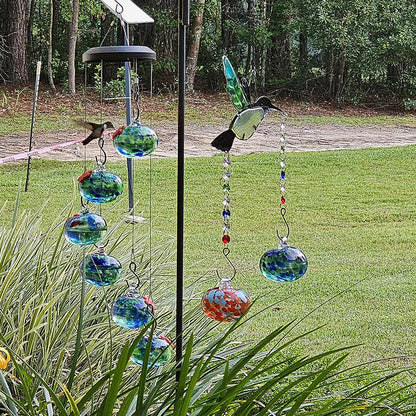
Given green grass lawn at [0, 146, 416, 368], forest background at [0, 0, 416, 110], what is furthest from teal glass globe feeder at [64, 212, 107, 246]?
forest background at [0, 0, 416, 110]

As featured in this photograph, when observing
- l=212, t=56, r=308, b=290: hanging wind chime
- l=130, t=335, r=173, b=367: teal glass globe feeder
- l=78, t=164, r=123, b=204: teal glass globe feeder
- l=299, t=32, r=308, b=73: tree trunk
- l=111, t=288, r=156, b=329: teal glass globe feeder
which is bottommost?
l=299, t=32, r=308, b=73: tree trunk

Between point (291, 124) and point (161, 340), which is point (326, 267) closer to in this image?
point (161, 340)

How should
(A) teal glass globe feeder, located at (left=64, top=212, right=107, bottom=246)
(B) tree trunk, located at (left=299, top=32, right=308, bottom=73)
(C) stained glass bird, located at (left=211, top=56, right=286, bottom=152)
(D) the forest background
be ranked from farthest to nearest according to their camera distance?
(B) tree trunk, located at (left=299, top=32, right=308, bottom=73), (D) the forest background, (A) teal glass globe feeder, located at (left=64, top=212, right=107, bottom=246), (C) stained glass bird, located at (left=211, top=56, right=286, bottom=152)

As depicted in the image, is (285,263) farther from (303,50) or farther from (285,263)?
(303,50)

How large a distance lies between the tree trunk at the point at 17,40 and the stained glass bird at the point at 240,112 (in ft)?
40.2

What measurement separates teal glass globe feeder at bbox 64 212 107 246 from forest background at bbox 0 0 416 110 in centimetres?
1122

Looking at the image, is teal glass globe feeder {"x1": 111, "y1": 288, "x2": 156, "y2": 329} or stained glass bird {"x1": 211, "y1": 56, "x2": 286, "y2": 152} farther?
teal glass globe feeder {"x1": 111, "y1": 288, "x2": 156, "y2": 329}

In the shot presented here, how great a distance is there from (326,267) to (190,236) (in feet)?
4.25

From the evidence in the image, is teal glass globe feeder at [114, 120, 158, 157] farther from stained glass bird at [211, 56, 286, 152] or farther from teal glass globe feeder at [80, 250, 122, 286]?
teal glass globe feeder at [80, 250, 122, 286]

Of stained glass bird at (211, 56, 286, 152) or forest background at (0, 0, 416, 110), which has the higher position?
stained glass bird at (211, 56, 286, 152)

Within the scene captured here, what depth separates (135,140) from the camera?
160 cm

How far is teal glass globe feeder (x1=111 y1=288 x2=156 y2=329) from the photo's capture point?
5.49ft

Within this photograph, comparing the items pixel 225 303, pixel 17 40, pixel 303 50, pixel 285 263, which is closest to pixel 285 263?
pixel 285 263

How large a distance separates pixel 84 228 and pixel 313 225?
15.9ft
